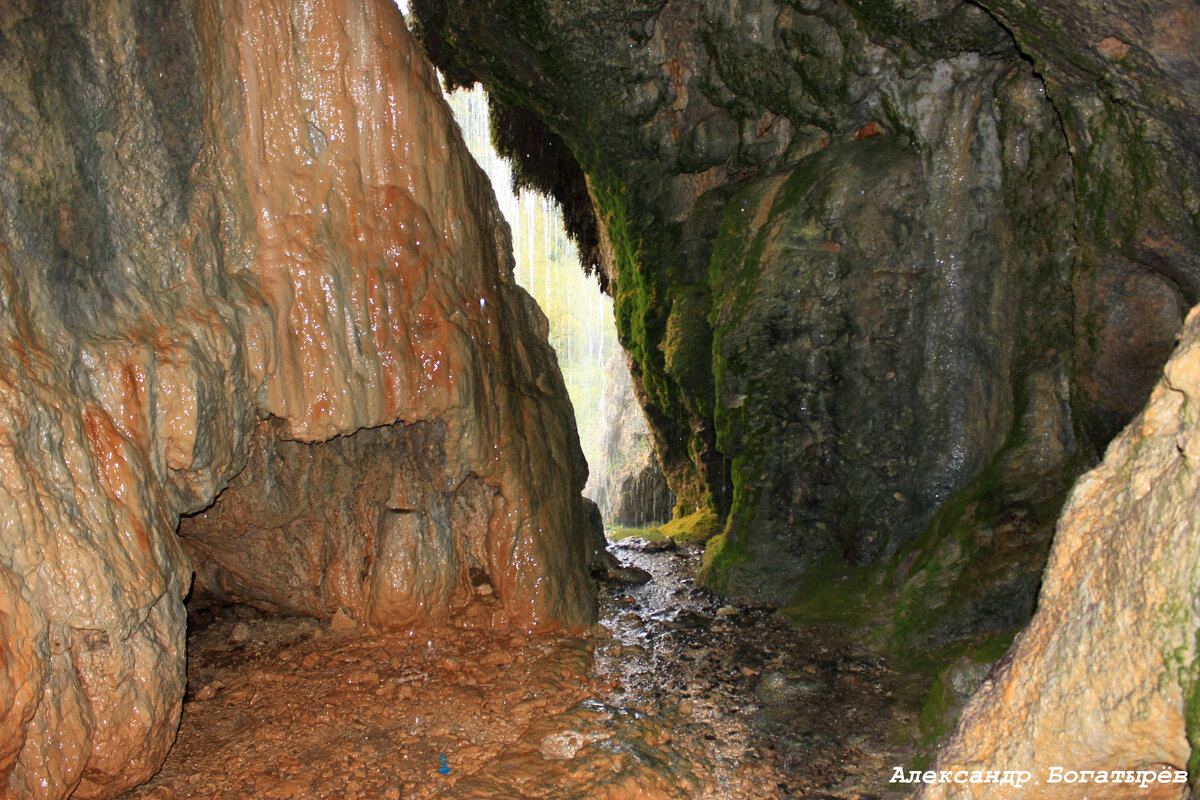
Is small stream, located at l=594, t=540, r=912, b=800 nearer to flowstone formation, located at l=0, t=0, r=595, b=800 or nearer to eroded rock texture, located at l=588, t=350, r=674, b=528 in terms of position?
flowstone formation, located at l=0, t=0, r=595, b=800

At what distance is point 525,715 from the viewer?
221 inches

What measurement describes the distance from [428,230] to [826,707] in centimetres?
452

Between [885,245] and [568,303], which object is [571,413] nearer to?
[885,245]

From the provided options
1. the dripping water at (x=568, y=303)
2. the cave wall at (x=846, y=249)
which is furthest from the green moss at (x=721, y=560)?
the dripping water at (x=568, y=303)

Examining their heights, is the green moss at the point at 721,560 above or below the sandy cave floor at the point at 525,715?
above

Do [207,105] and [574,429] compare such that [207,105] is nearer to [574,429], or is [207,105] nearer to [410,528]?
[410,528]

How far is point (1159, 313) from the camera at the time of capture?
5.37 m

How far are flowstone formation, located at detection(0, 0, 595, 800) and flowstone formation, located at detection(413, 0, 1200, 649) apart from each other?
8.19 ft

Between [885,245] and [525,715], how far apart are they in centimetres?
536

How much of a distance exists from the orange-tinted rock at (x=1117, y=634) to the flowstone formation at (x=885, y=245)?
2568 millimetres

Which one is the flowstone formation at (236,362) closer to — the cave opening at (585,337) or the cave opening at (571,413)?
the cave opening at (571,413)

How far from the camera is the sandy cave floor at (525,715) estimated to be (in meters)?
4.80

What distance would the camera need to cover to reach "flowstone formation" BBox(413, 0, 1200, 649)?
17.6ft

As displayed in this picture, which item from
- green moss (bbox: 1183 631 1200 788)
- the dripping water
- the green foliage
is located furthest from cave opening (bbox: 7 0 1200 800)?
the green foliage
